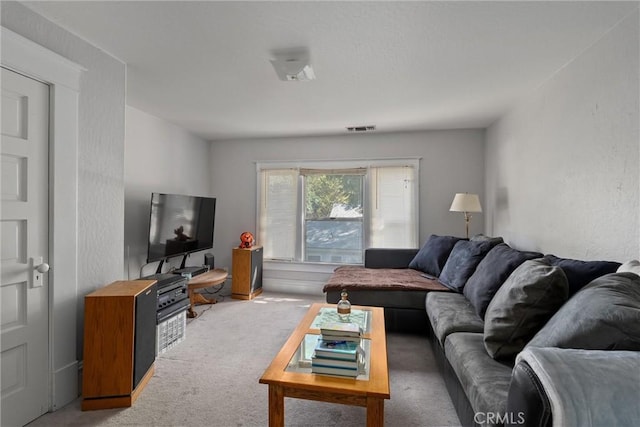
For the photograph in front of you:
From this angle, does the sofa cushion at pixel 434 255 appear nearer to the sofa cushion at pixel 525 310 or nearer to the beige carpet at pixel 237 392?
the beige carpet at pixel 237 392

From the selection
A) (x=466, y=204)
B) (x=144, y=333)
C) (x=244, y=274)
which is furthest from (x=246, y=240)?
(x=466, y=204)

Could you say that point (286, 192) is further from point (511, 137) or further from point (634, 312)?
point (634, 312)

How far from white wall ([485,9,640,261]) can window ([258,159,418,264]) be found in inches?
56.8

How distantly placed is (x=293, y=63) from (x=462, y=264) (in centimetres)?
233

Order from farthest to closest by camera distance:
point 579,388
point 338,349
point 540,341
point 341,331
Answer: point 341,331 → point 338,349 → point 540,341 → point 579,388

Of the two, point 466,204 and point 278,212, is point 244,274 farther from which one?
point 466,204

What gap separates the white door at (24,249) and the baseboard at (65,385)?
0.04 meters

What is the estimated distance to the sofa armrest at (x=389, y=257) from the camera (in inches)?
156

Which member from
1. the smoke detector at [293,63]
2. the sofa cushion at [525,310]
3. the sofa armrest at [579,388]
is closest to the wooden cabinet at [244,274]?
the smoke detector at [293,63]

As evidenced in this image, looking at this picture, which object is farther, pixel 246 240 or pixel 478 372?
pixel 246 240

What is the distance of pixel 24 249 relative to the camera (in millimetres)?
1720

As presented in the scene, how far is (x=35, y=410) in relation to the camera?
177 cm

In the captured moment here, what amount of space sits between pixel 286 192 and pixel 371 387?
359 cm

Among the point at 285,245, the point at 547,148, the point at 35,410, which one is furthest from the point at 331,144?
the point at 35,410
